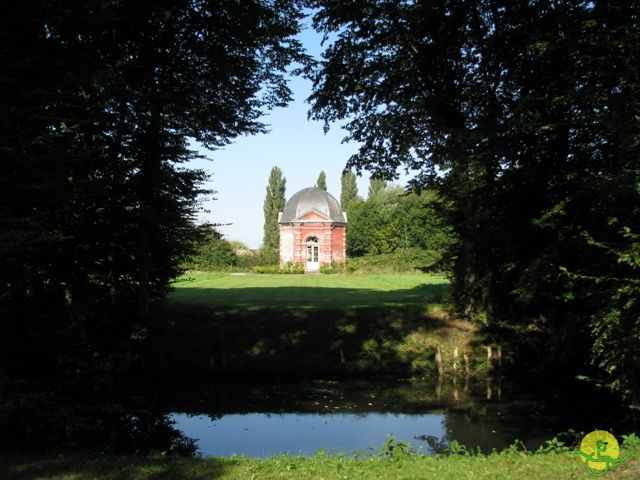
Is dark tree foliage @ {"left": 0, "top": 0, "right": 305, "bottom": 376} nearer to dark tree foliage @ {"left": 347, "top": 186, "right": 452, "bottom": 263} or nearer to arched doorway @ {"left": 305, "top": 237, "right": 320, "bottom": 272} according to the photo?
arched doorway @ {"left": 305, "top": 237, "right": 320, "bottom": 272}

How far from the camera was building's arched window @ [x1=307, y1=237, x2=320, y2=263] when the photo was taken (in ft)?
149

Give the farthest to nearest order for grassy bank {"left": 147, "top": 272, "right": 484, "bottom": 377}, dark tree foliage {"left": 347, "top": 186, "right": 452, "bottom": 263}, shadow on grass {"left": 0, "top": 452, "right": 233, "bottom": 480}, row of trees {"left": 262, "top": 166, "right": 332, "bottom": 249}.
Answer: row of trees {"left": 262, "top": 166, "right": 332, "bottom": 249} → dark tree foliage {"left": 347, "top": 186, "right": 452, "bottom": 263} → grassy bank {"left": 147, "top": 272, "right": 484, "bottom": 377} → shadow on grass {"left": 0, "top": 452, "right": 233, "bottom": 480}

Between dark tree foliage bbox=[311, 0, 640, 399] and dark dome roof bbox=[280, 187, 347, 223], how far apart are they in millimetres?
29355

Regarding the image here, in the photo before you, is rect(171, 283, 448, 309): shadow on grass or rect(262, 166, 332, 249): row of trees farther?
rect(262, 166, 332, 249): row of trees

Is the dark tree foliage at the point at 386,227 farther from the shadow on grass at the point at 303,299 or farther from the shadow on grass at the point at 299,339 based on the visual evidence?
the shadow on grass at the point at 299,339

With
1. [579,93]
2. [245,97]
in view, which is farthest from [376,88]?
[579,93]

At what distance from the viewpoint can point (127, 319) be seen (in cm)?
1367

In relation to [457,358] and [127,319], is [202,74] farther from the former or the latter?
[457,358]

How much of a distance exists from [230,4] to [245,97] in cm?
260

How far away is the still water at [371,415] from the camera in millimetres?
8820

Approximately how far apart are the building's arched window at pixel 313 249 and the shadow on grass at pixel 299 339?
28.7m

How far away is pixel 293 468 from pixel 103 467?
1937mm

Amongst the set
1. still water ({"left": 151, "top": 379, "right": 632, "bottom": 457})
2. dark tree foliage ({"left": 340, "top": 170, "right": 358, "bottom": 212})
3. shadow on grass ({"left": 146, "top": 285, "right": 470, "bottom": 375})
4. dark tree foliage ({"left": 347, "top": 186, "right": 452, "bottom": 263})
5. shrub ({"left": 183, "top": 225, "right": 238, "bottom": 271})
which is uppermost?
dark tree foliage ({"left": 340, "top": 170, "right": 358, "bottom": 212})

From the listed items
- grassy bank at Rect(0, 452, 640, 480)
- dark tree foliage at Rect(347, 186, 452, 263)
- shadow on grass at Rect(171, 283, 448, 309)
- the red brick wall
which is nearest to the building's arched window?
the red brick wall
